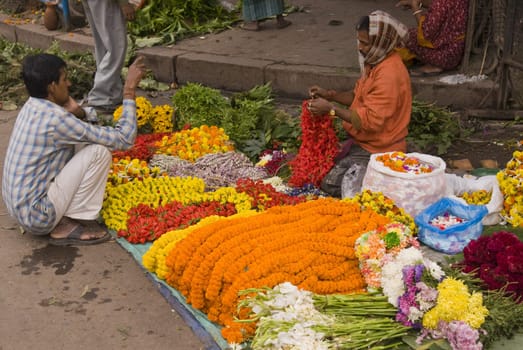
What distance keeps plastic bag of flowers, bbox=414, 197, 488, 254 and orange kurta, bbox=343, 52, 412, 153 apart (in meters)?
0.75

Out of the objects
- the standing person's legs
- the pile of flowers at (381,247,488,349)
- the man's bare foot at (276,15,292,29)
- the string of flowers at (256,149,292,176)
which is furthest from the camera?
the man's bare foot at (276,15,292,29)

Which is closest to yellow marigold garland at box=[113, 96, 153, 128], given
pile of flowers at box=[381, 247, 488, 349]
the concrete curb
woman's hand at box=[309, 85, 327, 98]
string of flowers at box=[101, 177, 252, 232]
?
string of flowers at box=[101, 177, 252, 232]

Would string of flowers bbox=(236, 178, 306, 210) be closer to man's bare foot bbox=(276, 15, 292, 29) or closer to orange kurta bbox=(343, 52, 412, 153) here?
orange kurta bbox=(343, 52, 412, 153)

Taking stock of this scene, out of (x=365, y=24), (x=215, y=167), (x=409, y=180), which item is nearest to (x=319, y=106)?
(x=365, y=24)

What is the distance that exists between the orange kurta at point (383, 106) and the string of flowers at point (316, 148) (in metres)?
0.16

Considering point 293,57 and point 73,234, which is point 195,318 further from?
point 293,57

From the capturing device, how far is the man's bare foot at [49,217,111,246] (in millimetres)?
4586

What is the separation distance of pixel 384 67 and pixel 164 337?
232 cm

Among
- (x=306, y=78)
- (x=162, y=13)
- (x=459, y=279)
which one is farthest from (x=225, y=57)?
(x=459, y=279)

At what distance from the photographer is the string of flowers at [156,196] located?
4734 mm

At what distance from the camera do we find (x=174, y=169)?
18.0 ft

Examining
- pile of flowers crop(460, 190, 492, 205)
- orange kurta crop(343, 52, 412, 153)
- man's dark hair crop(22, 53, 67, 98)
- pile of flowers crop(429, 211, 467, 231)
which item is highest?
man's dark hair crop(22, 53, 67, 98)

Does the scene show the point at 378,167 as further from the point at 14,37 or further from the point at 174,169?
the point at 14,37

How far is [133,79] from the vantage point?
4688 millimetres
